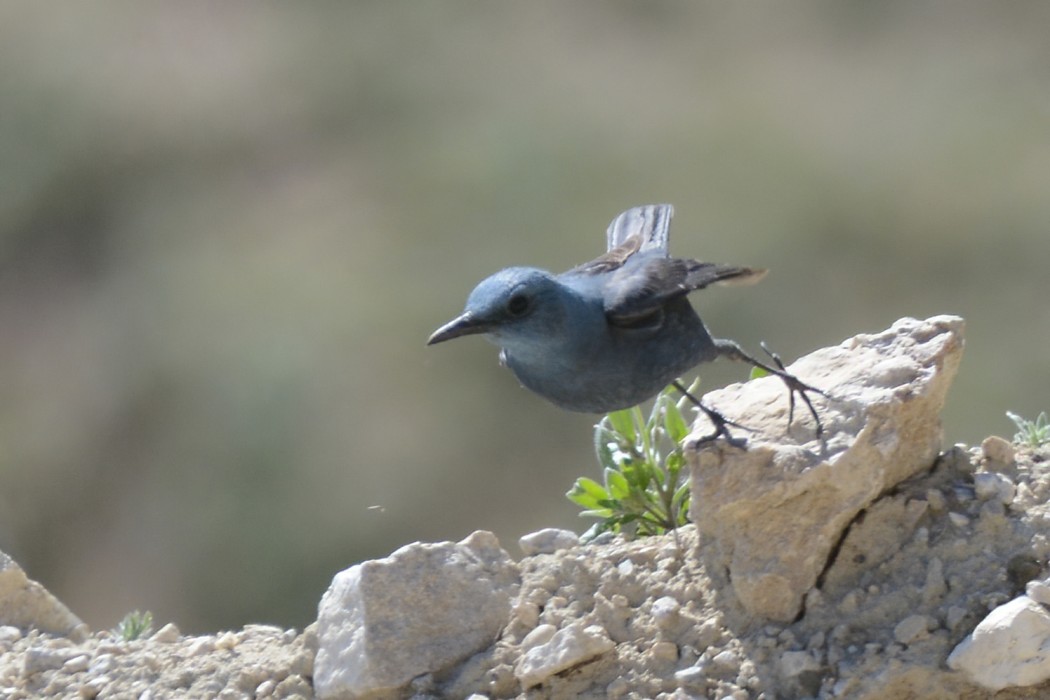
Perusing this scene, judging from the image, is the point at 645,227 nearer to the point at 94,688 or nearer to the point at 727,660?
the point at 727,660

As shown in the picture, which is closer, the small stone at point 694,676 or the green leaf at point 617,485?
the small stone at point 694,676

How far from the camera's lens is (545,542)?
5.18m

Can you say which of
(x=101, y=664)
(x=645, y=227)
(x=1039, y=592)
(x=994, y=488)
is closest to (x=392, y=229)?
(x=645, y=227)

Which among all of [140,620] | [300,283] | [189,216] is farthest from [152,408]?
[140,620]

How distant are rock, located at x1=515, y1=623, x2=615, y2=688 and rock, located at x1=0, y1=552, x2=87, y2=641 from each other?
6.61ft

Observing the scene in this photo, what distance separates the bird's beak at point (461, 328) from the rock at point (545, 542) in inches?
30.0

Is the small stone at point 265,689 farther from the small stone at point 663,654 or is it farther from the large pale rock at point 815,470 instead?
the large pale rock at point 815,470

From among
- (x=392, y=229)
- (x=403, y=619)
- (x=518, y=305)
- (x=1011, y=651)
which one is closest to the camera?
(x=1011, y=651)

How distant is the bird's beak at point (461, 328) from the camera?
4.83m

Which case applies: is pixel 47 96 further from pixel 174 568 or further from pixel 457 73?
pixel 174 568

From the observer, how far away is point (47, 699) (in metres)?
4.80

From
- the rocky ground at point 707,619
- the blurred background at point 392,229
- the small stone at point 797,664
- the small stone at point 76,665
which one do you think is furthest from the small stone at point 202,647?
the blurred background at point 392,229

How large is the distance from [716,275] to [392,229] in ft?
35.0

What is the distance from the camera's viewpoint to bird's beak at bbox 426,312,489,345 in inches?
190
